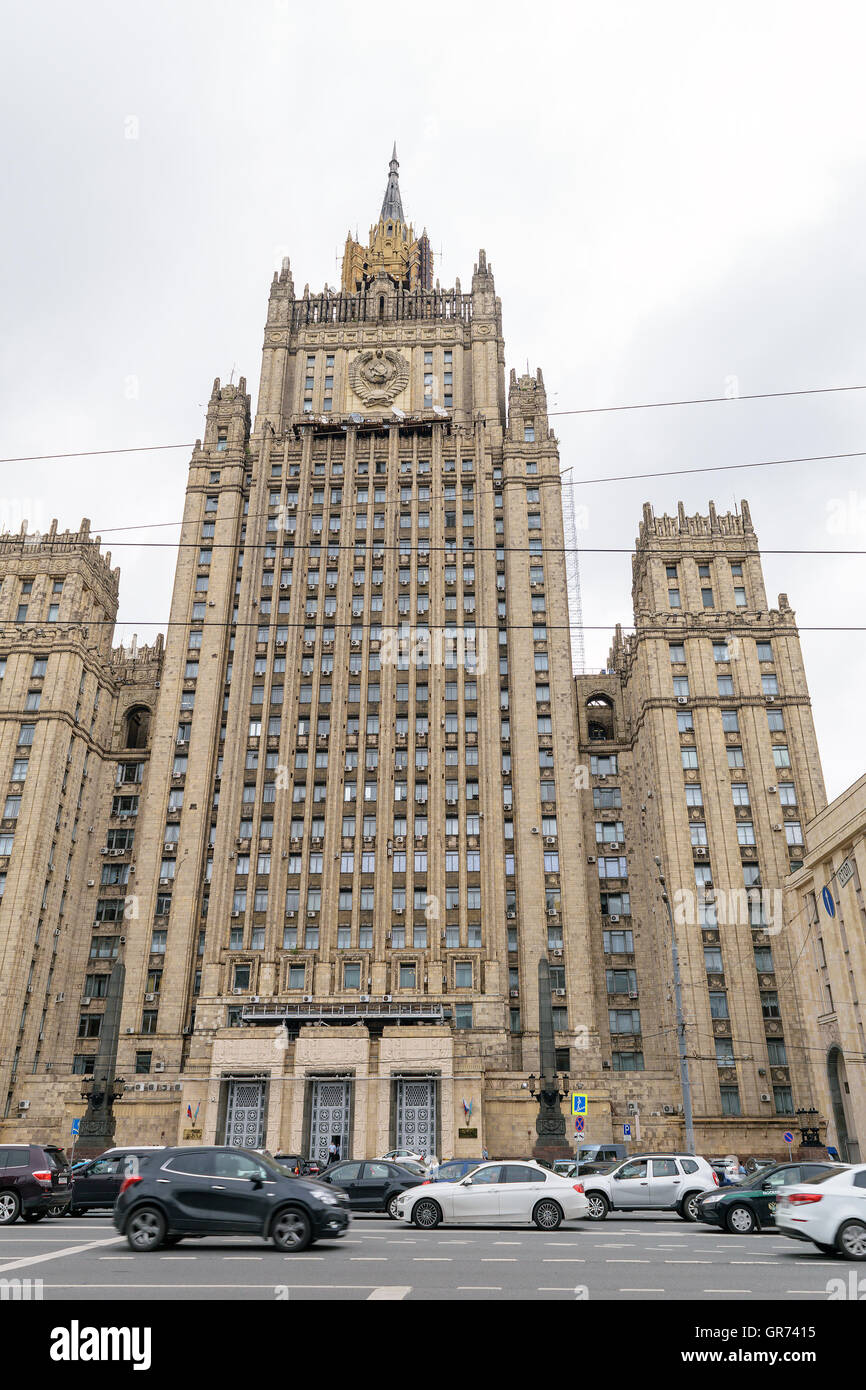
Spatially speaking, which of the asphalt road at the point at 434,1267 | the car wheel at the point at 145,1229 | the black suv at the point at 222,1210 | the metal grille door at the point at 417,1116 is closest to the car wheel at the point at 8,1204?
the asphalt road at the point at 434,1267

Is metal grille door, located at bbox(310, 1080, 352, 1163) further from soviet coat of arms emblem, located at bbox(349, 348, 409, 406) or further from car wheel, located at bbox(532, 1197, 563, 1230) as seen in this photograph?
soviet coat of arms emblem, located at bbox(349, 348, 409, 406)

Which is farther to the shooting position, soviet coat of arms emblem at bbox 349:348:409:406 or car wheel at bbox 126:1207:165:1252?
soviet coat of arms emblem at bbox 349:348:409:406

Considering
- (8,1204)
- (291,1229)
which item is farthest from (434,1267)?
(8,1204)

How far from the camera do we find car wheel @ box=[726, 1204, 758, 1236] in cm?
2092

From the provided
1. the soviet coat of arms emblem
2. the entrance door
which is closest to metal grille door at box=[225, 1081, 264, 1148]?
the entrance door

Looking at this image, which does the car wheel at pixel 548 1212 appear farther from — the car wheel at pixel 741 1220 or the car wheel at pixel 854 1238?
the car wheel at pixel 854 1238

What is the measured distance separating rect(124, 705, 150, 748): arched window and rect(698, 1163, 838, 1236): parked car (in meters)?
64.1

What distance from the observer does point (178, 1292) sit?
36.9ft

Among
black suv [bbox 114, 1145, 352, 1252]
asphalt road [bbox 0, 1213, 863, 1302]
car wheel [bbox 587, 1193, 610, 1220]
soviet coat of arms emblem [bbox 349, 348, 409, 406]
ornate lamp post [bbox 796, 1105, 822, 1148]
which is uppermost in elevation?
soviet coat of arms emblem [bbox 349, 348, 409, 406]

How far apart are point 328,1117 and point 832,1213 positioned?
4036cm

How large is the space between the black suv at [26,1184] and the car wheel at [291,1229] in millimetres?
8177

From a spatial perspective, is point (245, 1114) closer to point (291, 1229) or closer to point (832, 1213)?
point (291, 1229)

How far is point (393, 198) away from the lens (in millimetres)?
107062
